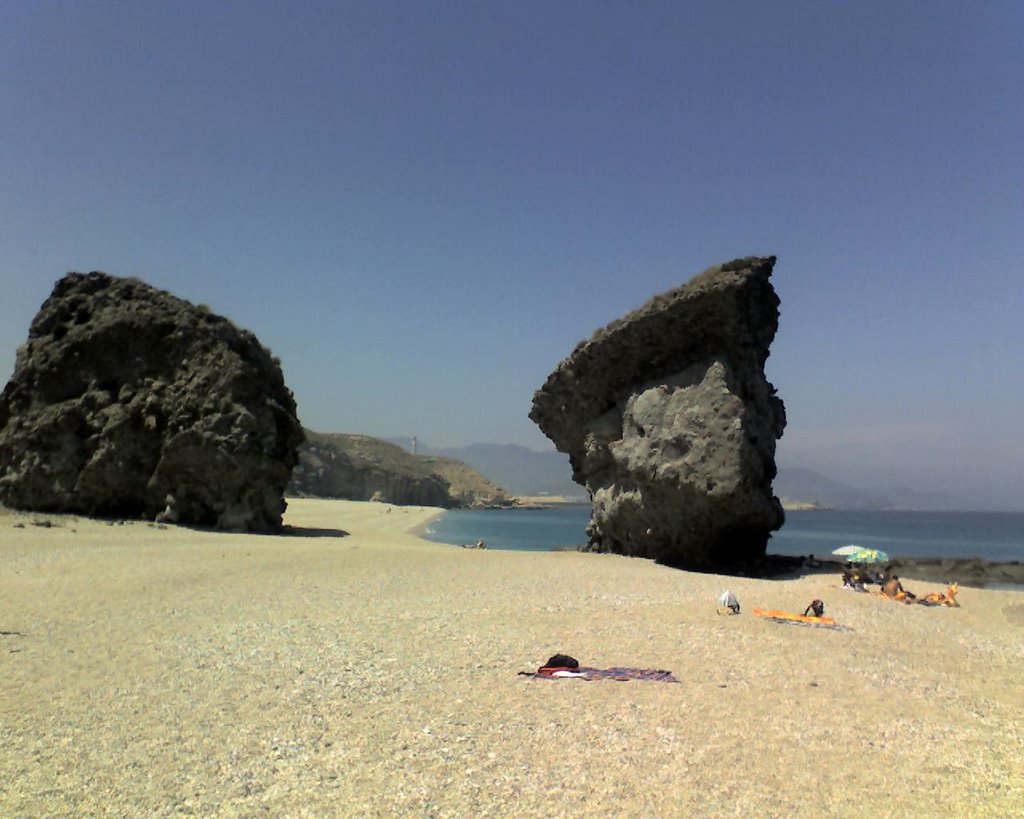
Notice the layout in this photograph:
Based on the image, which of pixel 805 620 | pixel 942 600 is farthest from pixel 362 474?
pixel 805 620

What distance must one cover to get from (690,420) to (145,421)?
20.4m

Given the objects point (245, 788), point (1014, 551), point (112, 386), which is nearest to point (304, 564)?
point (245, 788)

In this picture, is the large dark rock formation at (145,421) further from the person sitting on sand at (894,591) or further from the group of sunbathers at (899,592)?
the person sitting on sand at (894,591)

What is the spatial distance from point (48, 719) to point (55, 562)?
35.1 feet

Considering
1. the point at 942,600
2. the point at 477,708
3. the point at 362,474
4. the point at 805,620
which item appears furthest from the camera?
the point at 362,474

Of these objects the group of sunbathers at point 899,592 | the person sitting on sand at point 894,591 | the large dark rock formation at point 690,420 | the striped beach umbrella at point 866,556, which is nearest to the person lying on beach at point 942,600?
the group of sunbathers at point 899,592

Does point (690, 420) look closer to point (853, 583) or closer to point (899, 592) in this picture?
point (853, 583)

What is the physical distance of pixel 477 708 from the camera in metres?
6.34

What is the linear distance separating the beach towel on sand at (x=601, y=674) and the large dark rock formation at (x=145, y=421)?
20.4 meters

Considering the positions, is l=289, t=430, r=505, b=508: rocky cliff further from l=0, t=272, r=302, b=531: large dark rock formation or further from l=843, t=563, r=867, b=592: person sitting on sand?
l=843, t=563, r=867, b=592: person sitting on sand

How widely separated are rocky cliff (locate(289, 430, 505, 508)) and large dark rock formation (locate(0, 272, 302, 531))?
174ft

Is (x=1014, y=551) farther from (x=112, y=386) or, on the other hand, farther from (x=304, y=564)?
(x=112, y=386)

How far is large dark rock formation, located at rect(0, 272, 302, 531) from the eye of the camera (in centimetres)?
2502

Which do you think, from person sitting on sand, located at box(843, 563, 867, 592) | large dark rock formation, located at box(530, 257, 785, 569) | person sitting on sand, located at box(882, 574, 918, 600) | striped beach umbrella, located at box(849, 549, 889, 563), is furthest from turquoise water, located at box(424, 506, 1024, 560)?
person sitting on sand, located at box(882, 574, 918, 600)
